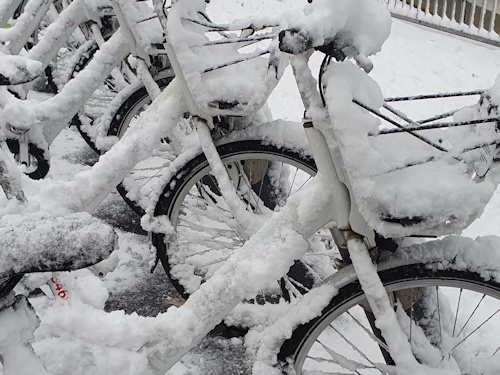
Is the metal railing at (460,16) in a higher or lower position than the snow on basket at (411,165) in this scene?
higher

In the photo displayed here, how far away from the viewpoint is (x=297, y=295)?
2.46 m

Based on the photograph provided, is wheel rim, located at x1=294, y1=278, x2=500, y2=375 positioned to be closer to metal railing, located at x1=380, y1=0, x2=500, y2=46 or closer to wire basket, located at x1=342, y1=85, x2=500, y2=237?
wire basket, located at x1=342, y1=85, x2=500, y2=237

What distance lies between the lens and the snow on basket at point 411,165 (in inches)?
52.1

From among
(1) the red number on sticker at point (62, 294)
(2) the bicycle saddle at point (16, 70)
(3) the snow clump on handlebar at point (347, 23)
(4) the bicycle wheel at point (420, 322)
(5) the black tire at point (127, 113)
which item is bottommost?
(1) the red number on sticker at point (62, 294)

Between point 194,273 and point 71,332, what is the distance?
108 cm

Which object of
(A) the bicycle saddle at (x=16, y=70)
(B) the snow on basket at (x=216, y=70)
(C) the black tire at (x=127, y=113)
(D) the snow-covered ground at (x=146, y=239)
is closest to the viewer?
(D) the snow-covered ground at (x=146, y=239)

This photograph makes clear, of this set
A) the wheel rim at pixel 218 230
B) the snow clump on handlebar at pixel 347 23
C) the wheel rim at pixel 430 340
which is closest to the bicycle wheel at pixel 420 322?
the wheel rim at pixel 430 340

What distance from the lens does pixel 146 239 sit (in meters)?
3.25

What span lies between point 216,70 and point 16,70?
0.72 m

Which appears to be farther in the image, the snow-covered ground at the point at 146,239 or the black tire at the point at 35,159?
the black tire at the point at 35,159

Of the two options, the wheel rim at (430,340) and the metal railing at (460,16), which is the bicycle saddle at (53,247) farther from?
the metal railing at (460,16)

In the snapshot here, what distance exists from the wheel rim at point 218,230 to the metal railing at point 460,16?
4.07m

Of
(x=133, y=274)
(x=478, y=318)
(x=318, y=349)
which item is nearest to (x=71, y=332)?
(x=318, y=349)

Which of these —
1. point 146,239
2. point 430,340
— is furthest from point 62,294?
point 146,239
